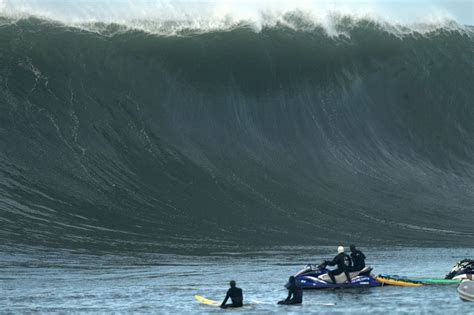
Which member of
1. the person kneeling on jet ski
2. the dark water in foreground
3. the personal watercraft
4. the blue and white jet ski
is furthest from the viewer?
the person kneeling on jet ski

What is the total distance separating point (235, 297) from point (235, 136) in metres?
17.0

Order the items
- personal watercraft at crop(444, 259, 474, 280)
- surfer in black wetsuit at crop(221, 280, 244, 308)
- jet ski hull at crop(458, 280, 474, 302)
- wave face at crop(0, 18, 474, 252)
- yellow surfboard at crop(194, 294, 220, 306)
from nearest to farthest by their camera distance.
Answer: surfer in black wetsuit at crop(221, 280, 244, 308) < yellow surfboard at crop(194, 294, 220, 306) < jet ski hull at crop(458, 280, 474, 302) < personal watercraft at crop(444, 259, 474, 280) < wave face at crop(0, 18, 474, 252)

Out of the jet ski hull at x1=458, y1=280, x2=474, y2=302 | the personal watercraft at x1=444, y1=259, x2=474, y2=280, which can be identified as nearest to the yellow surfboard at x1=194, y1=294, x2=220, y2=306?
the jet ski hull at x1=458, y1=280, x2=474, y2=302

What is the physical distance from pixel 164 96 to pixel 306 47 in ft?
27.7

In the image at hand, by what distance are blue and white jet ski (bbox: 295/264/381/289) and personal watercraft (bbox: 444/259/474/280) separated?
5.40 feet

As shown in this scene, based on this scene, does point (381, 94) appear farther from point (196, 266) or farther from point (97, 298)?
point (97, 298)

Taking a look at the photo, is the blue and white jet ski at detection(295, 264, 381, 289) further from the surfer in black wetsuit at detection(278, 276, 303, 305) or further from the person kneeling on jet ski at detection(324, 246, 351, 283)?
the surfer in black wetsuit at detection(278, 276, 303, 305)

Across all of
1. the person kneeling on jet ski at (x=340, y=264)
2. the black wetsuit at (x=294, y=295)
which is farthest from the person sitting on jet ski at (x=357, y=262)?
the black wetsuit at (x=294, y=295)

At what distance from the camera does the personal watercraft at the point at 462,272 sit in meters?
24.9

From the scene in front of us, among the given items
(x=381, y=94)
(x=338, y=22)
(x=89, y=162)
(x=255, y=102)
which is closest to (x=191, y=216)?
(x=89, y=162)

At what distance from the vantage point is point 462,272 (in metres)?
25.0

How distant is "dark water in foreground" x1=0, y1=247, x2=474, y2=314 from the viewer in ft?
71.2

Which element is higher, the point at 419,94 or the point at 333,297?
the point at 419,94

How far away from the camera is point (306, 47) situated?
45.3m
